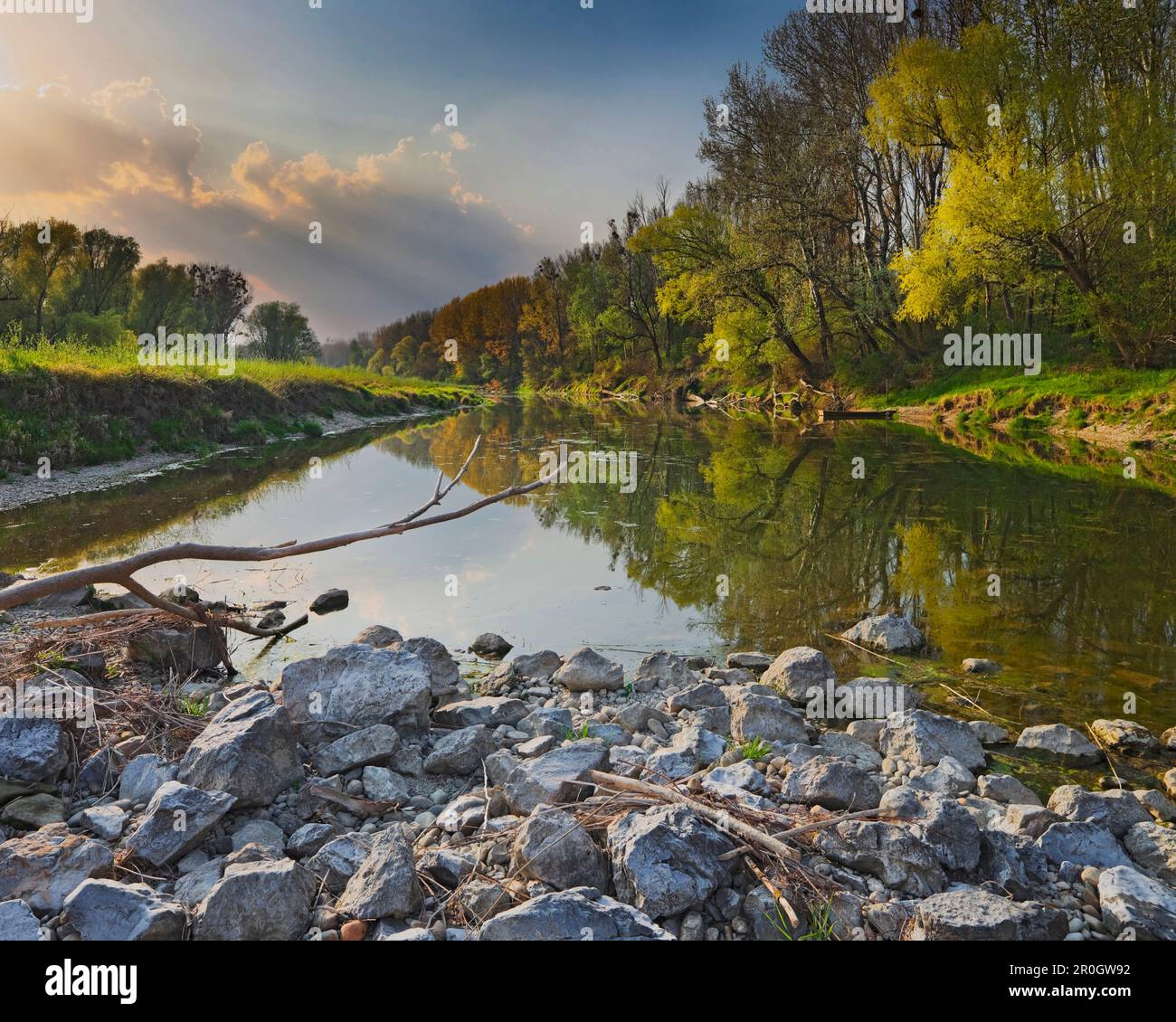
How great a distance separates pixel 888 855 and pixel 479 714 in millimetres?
2986

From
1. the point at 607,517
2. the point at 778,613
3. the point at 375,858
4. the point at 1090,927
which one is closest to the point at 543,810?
the point at 375,858

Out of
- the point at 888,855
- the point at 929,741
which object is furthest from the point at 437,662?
→ the point at 888,855

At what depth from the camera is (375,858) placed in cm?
350

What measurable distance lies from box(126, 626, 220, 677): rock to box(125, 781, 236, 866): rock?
291 centimetres

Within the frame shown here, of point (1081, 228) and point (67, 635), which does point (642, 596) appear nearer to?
point (67, 635)

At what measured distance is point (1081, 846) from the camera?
3.91m

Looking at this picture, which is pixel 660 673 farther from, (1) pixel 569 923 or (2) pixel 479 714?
(1) pixel 569 923

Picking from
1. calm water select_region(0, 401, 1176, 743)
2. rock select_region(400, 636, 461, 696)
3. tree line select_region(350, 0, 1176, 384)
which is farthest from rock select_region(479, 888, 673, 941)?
tree line select_region(350, 0, 1176, 384)

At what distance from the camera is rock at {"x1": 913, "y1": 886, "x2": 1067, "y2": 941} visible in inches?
124

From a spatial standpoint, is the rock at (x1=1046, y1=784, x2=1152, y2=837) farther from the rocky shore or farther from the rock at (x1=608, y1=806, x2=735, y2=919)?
the rock at (x1=608, y1=806, x2=735, y2=919)

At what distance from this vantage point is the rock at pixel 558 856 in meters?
3.53

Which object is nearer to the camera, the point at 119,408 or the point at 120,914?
the point at 120,914

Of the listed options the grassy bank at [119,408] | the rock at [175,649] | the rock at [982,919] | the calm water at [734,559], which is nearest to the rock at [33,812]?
the rock at [175,649]
